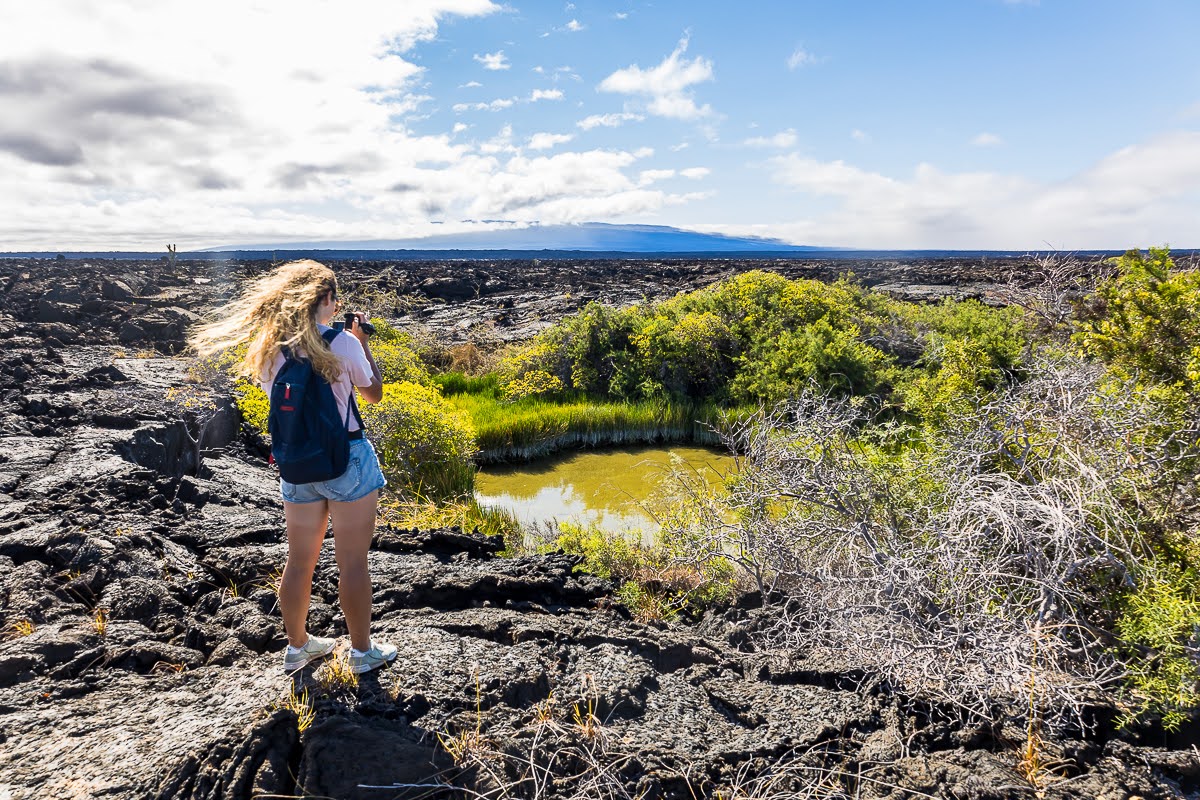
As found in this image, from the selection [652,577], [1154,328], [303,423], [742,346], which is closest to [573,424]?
[742,346]

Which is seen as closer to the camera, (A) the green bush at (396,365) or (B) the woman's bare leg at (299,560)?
(B) the woman's bare leg at (299,560)

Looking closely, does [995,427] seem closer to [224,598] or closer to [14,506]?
[224,598]

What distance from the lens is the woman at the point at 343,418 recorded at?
2.60 meters

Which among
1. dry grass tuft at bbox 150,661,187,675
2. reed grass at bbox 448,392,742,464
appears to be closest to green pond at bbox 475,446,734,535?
reed grass at bbox 448,392,742,464

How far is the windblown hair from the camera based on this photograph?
101 inches

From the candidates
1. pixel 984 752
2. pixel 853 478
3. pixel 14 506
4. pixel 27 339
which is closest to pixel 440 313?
pixel 27 339

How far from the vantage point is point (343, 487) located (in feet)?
8.75

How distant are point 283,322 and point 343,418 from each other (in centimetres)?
43

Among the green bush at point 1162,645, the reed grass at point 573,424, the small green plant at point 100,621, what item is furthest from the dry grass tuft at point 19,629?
the reed grass at point 573,424

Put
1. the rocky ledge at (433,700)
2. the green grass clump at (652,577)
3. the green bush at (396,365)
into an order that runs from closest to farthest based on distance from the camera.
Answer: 1. the rocky ledge at (433,700)
2. the green grass clump at (652,577)
3. the green bush at (396,365)

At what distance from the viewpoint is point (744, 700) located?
3100 mm

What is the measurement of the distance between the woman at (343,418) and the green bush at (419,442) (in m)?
4.38

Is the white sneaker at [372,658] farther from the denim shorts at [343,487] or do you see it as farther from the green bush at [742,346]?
the green bush at [742,346]

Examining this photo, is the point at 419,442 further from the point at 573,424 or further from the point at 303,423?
the point at 303,423
